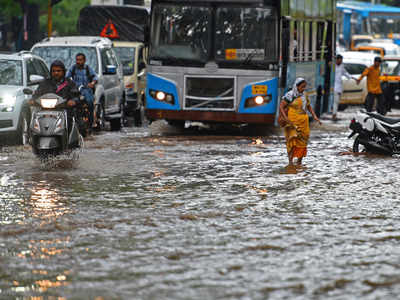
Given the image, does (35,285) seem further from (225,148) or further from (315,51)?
(315,51)

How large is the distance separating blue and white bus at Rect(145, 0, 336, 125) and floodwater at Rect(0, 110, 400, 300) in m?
3.82

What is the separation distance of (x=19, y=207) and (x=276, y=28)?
1042cm

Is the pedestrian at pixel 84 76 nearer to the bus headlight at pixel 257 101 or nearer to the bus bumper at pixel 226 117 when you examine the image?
the bus bumper at pixel 226 117

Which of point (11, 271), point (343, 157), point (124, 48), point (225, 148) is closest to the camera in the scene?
point (11, 271)

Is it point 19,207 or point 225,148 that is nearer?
point 19,207

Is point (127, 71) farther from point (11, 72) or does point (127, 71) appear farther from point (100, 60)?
point (11, 72)

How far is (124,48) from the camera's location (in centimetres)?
2709

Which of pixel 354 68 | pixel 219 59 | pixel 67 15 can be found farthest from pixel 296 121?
pixel 67 15

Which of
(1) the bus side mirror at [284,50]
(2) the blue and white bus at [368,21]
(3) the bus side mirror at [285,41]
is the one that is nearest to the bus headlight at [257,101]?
(1) the bus side mirror at [284,50]

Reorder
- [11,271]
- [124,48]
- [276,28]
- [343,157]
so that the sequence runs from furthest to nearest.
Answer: [124,48]
[276,28]
[343,157]
[11,271]

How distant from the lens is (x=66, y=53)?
22.0 metres

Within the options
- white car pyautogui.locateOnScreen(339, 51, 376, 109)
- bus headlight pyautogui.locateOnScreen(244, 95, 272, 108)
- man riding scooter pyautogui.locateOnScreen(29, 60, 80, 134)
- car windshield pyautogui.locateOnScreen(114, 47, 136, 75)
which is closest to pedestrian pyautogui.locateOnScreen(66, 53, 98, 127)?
bus headlight pyautogui.locateOnScreen(244, 95, 272, 108)

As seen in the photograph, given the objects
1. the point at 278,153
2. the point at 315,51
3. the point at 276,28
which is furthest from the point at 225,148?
the point at 315,51

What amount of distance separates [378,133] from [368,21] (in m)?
53.5
